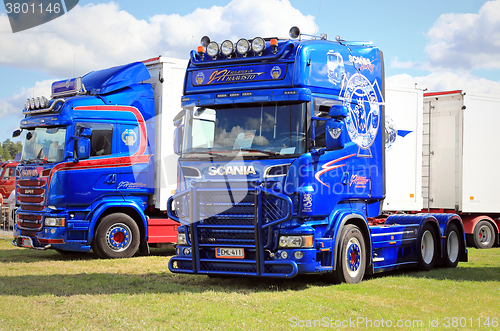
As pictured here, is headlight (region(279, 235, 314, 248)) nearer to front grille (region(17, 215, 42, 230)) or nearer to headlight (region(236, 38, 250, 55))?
headlight (region(236, 38, 250, 55))

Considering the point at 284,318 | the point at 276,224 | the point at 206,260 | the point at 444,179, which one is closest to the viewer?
the point at 284,318

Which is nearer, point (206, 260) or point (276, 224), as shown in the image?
point (276, 224)

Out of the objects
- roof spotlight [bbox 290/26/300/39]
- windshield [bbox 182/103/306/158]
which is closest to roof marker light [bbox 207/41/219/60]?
windshield [bbox 182/103/306/158]

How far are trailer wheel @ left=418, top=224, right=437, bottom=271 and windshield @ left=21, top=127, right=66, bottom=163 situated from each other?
26.3ft

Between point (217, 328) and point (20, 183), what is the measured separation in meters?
9.12

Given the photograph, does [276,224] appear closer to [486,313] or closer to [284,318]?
[284,318]

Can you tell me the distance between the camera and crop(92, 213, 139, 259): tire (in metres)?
14.2

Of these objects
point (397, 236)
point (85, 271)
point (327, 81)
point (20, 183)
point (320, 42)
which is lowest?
point (85, 271)

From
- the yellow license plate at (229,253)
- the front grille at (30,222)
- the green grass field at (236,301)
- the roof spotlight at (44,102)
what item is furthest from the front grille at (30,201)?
the yellow license plate at (229,253)

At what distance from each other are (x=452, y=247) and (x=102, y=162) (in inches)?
319

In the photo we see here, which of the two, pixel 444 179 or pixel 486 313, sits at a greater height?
pixel 444 179

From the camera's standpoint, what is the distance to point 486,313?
26.1ft

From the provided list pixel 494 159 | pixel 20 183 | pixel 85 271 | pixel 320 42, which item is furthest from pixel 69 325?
pixel 494 159

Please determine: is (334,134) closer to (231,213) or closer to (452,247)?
(231,213)
